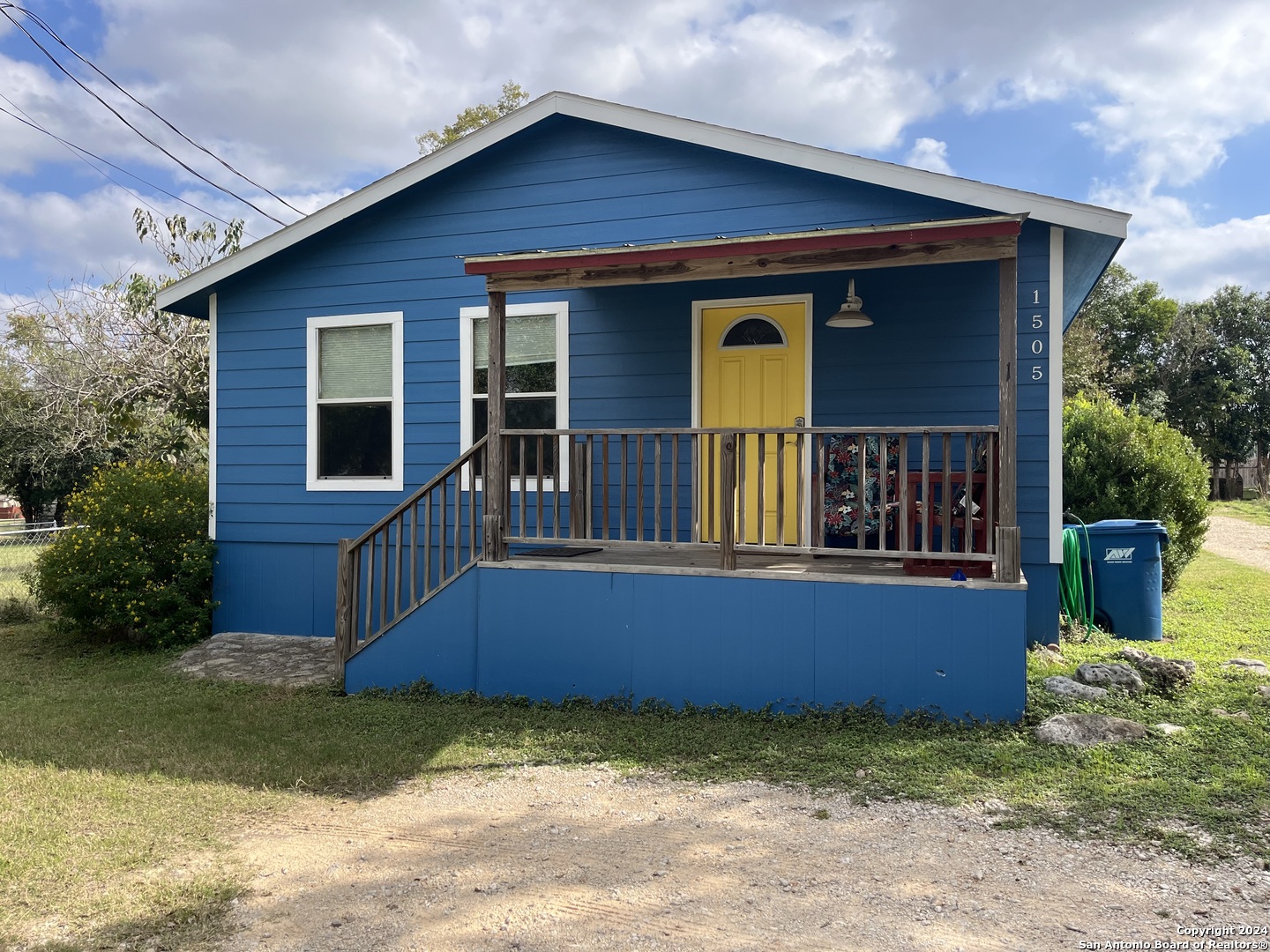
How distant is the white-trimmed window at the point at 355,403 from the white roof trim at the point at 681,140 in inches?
35.9

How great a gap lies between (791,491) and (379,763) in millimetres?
3743

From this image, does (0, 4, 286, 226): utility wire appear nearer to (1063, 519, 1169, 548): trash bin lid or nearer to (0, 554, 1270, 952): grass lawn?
(0, 554, 1270, 952): grass lawn

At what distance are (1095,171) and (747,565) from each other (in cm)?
3375

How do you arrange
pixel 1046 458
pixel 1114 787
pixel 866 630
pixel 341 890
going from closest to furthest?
pixel 341 890, pixel 1114 787, pixel 866 630, pixel 1046 458

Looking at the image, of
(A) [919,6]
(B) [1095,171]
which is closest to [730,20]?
(A) [919,6]

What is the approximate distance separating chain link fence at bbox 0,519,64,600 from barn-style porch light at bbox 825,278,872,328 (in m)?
8.37

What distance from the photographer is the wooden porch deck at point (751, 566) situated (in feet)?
18.6

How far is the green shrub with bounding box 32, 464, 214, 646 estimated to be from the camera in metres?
8.44

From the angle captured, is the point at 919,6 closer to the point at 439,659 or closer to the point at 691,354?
the point at 691,354

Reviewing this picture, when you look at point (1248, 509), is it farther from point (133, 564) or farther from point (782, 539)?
point (133, 564)

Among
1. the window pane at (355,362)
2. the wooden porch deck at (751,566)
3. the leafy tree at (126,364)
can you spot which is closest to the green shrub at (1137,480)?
the wooden porch deck at (751,566)

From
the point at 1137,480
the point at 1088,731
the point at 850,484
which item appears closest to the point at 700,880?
the point at 1088,731

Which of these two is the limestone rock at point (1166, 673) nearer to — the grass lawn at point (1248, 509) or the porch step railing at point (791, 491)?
the porch step railing at point (791, 491)

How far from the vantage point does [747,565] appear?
6410 millimetres
